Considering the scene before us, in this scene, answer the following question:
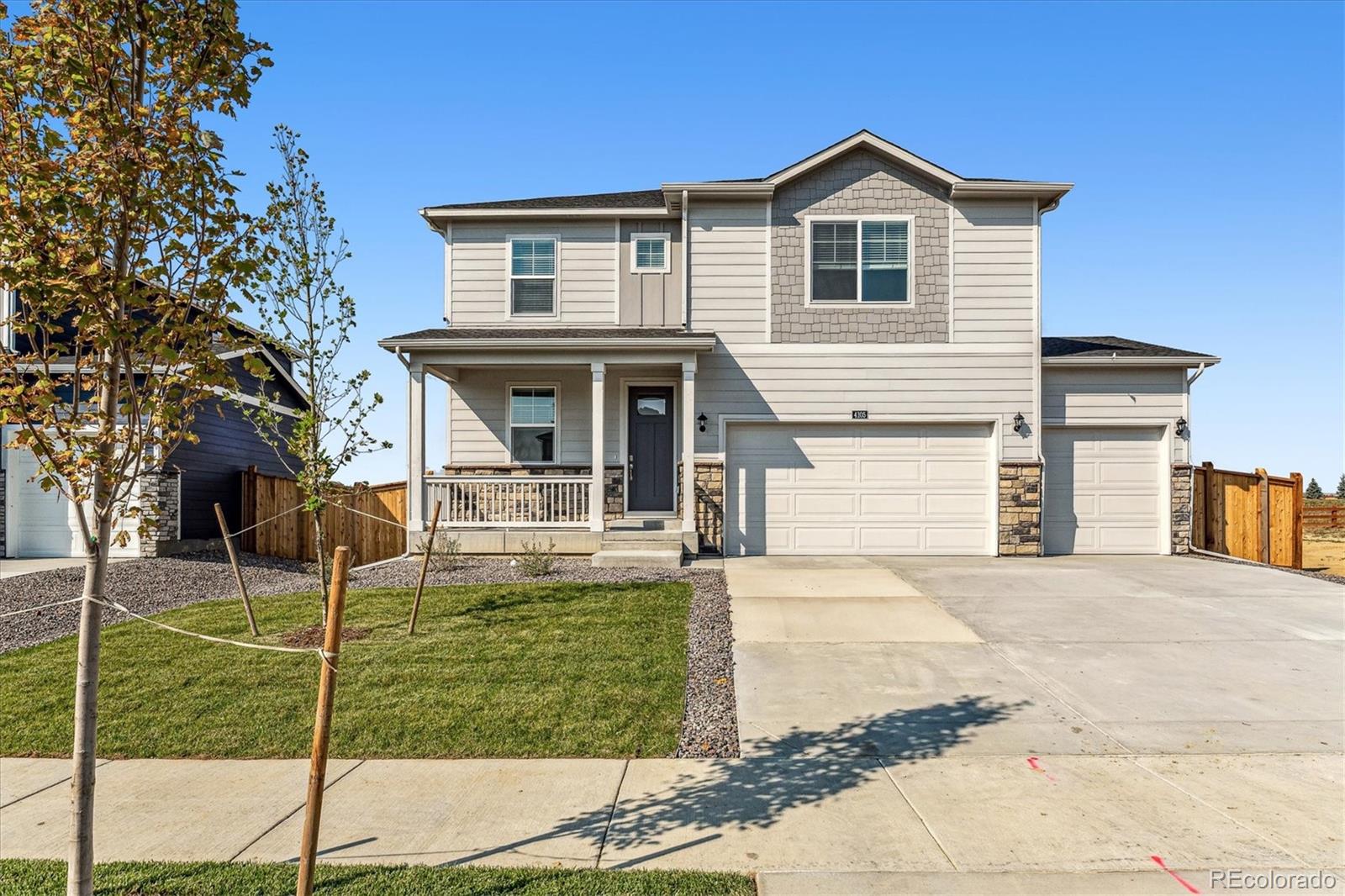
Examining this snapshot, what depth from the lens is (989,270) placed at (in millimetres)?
12719

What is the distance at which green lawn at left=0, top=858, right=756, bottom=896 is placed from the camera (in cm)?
322

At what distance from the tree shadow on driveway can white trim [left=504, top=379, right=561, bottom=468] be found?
9.02 m

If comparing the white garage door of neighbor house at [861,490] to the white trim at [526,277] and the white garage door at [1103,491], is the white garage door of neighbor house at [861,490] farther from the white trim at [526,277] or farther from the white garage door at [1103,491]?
the white trim at [526,277]

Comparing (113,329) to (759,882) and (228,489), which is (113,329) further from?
(228,489)

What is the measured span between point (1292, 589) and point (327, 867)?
1114 centimetres

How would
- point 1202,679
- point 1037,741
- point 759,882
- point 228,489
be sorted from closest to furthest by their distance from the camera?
point 759,882, point 1037,741, point 1202,679, point 228,489

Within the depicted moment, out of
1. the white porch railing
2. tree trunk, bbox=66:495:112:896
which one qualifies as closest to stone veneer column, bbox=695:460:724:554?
the white porch railing

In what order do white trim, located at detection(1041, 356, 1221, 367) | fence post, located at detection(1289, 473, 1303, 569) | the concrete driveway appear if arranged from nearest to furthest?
the concrete driveway, fence post, located at detection(1289, 473, 1303, 569), white trim, located at detection(1041, 356, 1221, 367)

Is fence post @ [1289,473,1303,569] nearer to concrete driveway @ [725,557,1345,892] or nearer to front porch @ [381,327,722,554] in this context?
concrete driveway @ [725,557,1345,892]

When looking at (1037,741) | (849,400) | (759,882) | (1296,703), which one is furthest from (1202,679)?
(849,400)

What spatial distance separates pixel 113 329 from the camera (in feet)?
9.50

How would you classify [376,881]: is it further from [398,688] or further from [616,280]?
→ [616,280]

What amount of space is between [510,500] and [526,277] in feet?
13.3

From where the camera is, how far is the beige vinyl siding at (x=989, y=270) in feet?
41.6
